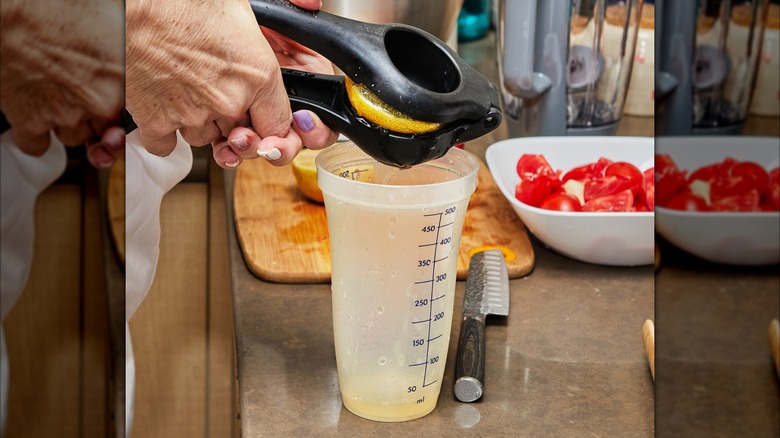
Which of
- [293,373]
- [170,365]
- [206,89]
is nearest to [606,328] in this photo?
[293,373]

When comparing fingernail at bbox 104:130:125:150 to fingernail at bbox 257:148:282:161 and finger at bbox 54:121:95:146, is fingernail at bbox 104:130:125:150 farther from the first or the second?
fingernail at bbox 257:148:282:161

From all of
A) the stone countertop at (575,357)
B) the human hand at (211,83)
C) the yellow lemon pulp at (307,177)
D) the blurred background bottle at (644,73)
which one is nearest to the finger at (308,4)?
the human hand at (211,83)

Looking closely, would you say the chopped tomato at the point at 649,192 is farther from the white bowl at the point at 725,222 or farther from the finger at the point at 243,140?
the white bowl at the point at 725,222

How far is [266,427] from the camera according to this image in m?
0.73

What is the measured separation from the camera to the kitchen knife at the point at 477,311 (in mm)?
774

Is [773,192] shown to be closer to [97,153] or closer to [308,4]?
[97,153]

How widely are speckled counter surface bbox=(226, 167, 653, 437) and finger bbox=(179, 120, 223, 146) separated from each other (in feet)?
0.60

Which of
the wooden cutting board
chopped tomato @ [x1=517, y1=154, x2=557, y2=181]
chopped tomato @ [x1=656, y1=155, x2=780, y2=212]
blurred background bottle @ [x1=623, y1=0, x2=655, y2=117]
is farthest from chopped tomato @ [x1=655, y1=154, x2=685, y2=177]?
blurred background bottle @ [x1=623, y1=0, x2=655, y2=117]

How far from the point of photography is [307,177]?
3.87 feet

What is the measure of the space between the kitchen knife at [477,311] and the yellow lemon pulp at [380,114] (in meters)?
0.22

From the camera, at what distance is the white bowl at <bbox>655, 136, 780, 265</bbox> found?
37 centimetres

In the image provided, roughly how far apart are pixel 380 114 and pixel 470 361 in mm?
241

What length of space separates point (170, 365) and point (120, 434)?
1064 mm

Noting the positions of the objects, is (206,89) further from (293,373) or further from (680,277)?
(680,277)
